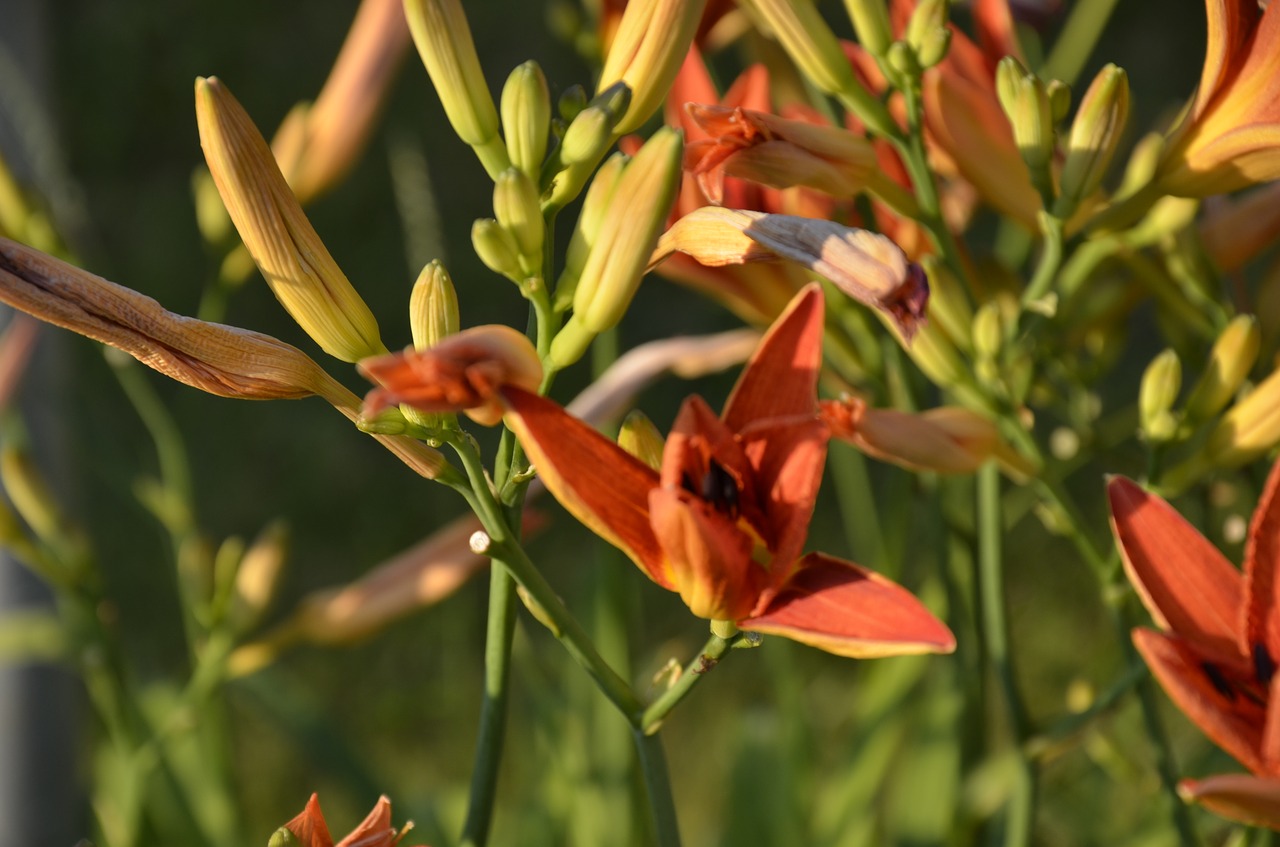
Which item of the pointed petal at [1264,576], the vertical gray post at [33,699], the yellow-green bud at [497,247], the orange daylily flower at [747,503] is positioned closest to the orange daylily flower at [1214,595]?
the pointed petal at [1264,576]

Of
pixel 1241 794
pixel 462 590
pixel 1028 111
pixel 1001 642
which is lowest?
pixel 462 590

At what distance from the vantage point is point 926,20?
1.63 ft

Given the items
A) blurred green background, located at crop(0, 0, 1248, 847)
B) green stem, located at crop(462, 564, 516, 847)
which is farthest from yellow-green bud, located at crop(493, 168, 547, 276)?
blurred green background, located at crop(0, 0, 1248, 847)

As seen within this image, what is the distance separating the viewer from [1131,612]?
0.56 meters

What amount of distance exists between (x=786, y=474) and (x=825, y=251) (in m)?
0.06

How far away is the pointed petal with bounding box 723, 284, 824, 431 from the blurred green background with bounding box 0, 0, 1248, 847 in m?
0.30

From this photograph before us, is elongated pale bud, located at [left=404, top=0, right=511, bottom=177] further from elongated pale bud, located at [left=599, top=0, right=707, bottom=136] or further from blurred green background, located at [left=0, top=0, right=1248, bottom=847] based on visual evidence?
blurred green background, located at [left=0, top=0, right=1248, bottom=847]

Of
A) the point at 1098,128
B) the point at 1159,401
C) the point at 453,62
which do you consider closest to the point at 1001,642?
the point at 1159,401

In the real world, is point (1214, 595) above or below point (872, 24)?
below

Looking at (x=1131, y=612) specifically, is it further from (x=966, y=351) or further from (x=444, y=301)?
(x=444, y=301)

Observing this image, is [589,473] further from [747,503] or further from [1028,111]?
[1028,111]

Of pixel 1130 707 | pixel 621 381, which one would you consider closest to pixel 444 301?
pixel 621 381

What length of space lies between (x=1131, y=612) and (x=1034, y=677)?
1169mm

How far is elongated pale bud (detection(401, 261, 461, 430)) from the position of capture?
0.37 metres
